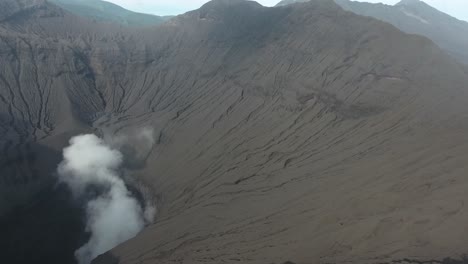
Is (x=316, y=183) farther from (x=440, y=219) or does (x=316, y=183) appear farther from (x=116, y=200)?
(x=116, y=200)

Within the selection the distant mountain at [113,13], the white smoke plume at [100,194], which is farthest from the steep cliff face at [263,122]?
the distant mountain at [113,13]

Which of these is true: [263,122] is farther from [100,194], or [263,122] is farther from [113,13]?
[113,13]

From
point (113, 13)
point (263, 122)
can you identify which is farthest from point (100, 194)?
point (113, 13)

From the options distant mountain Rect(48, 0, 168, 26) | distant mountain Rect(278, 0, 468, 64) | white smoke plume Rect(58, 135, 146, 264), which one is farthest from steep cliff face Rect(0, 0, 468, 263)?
distant mountain Rect(48, 0, 168, 26)

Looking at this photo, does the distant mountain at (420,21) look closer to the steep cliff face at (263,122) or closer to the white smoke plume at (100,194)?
the steep cliff face at (263,122)

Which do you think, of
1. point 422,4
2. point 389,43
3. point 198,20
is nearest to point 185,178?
point 389,43

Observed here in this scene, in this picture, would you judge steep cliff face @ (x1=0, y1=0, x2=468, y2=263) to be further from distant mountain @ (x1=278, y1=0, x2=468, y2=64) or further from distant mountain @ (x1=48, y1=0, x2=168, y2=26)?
distant mountain @ (x1=48, y1=0, x2=168, y2=26)
